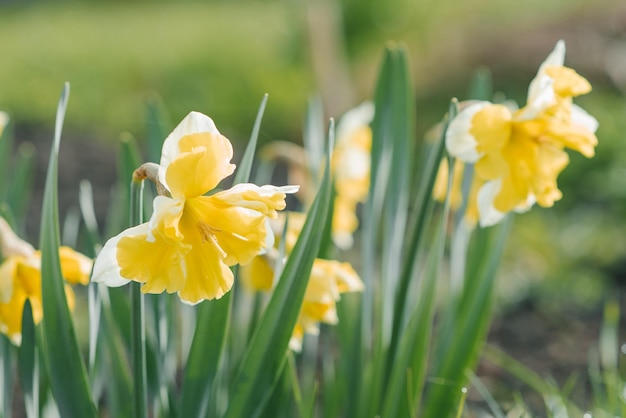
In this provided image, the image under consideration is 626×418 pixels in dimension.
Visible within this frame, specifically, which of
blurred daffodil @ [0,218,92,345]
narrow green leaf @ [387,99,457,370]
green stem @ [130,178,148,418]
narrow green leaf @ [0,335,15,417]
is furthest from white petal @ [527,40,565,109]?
narrow green leaf @ [0,335,15,417]

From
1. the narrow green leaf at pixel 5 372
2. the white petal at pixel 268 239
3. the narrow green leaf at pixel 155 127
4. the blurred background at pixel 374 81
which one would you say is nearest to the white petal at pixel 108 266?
the white petal at pixel 268 239

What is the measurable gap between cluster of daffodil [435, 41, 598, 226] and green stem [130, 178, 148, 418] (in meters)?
0.38

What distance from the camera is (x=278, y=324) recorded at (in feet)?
3.26

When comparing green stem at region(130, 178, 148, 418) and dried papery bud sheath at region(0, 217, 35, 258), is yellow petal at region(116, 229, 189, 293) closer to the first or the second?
green stem at region(130, 178, 148, 418)

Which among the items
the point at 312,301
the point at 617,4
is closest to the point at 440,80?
the point at 617,4

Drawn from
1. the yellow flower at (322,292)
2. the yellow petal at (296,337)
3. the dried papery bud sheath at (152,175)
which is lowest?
the yellow petal at (296,337)

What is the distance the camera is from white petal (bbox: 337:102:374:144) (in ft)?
4.92

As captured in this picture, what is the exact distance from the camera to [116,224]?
148 cm

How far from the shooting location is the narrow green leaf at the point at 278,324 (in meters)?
0.97

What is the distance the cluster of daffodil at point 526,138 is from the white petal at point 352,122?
0.42m

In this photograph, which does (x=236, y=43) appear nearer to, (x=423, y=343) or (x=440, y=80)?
Answer: (x=440, y=80)

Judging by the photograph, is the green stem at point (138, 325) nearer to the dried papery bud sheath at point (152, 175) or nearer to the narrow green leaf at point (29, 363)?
the dried papery bud sheath at point (152, 175)

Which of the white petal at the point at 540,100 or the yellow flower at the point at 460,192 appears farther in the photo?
the yellow flower at the point at 460,192

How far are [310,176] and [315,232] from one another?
455 mm
